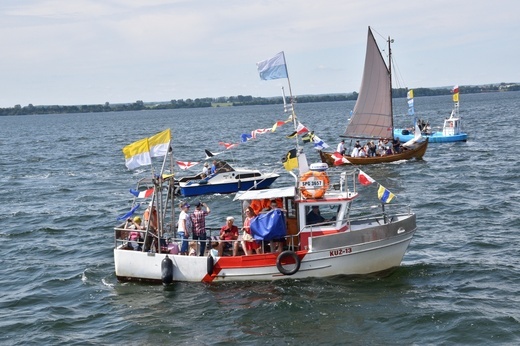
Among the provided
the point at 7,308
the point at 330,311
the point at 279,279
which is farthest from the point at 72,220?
the point at 330,311

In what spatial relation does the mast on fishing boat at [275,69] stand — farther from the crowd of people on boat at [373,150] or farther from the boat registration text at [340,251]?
the crowd of people on boat at [373,150]

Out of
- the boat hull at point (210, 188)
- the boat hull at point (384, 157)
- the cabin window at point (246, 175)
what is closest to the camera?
the boat hull at point (210, 188)

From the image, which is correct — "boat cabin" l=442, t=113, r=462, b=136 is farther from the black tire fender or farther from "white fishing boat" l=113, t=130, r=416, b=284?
the black tire fender

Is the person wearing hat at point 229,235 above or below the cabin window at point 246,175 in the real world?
above

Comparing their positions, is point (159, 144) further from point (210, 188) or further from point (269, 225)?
point (210, 188)

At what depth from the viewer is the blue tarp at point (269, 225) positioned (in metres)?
24.1

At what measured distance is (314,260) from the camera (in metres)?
24.7

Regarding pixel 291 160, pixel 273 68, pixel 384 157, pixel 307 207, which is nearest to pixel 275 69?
pixel 273 68

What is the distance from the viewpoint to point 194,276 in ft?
83.5

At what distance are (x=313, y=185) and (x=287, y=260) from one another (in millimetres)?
2849

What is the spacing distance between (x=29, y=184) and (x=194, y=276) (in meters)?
35.9

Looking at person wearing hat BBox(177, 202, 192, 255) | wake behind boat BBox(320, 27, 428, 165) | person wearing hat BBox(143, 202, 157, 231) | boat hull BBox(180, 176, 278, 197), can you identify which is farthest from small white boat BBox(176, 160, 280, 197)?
person wearing hat BBox(177, 202, 192, 255)

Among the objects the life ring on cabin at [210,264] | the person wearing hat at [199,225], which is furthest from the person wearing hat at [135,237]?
the life ring on cabin at [210,264]

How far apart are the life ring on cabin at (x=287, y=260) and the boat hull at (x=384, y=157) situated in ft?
108
